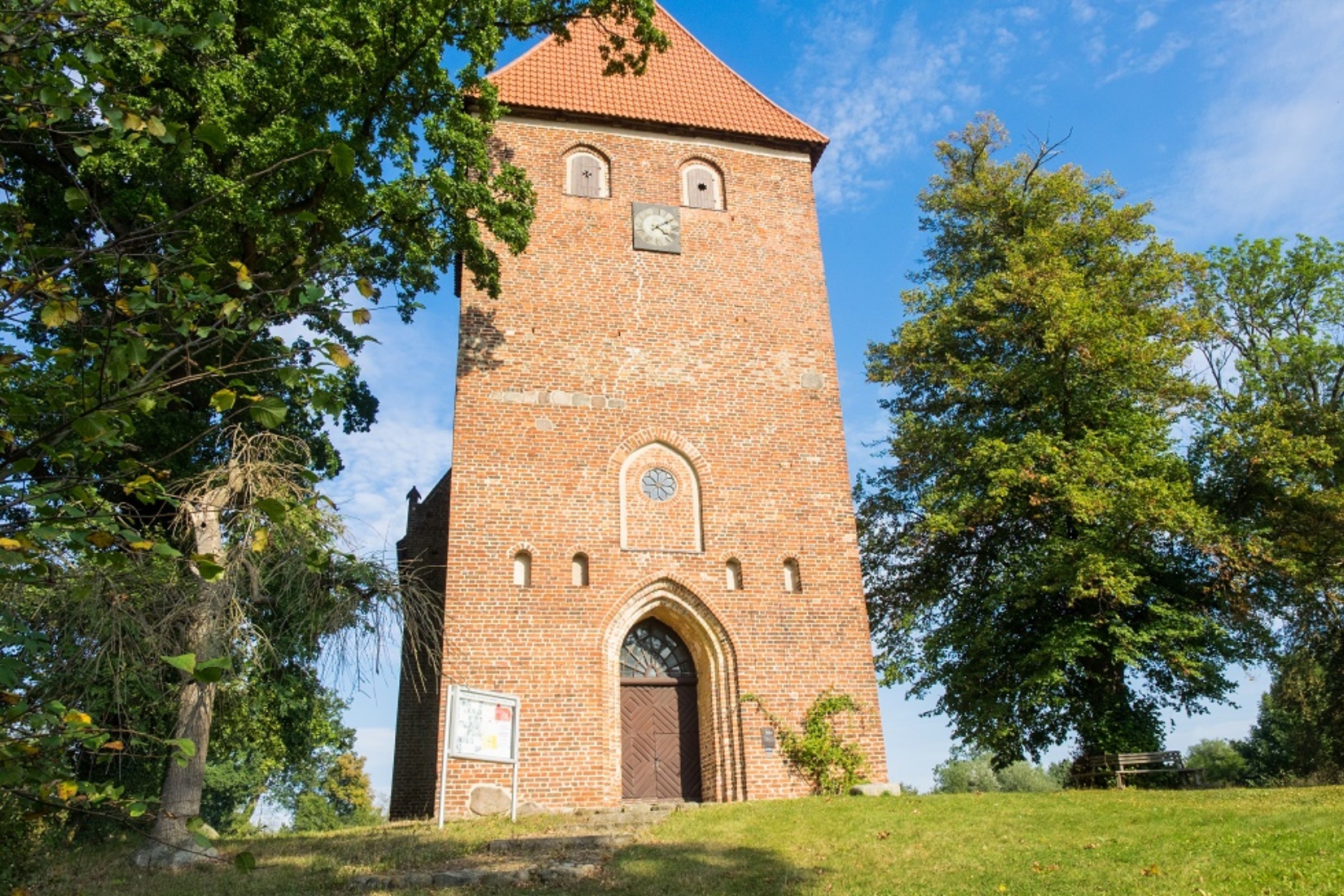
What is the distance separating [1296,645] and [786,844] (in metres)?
13.3

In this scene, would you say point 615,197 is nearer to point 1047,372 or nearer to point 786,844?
point 1047,372

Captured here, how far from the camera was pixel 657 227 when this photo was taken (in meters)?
15.7

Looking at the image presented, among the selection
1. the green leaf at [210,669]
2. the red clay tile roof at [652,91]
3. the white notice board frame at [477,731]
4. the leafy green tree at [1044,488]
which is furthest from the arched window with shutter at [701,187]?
the green leaf at [210,669]

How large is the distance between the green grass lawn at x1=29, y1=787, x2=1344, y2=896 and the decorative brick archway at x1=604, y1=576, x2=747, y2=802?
5.58 feet

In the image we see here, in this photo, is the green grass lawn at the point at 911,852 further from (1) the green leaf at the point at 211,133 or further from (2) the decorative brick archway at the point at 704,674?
(1) the green leaf at the point at 211,133

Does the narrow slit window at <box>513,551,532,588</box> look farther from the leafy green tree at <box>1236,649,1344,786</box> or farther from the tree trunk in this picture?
the leafy green tree at <box>1236,649,1344,786</box>

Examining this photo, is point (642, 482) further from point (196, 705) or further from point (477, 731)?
point (196, 705)

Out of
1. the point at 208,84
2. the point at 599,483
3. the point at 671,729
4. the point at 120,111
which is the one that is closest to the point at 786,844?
the point at 671,729

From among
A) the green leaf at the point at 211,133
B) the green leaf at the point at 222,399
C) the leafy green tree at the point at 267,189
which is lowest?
the green leaf at the point at 222,399

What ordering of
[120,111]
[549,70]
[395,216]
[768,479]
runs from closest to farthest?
[120,111], [395,216], [768,479], [549,70]

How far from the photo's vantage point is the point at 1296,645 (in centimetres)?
1752

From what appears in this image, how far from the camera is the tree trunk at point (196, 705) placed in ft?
29.3

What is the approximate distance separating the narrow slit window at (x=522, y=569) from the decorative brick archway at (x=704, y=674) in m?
1.23

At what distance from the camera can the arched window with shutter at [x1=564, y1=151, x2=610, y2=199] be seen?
15742mm
